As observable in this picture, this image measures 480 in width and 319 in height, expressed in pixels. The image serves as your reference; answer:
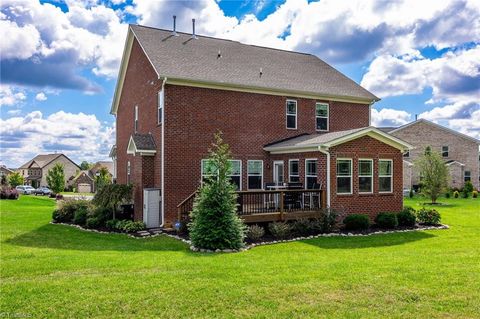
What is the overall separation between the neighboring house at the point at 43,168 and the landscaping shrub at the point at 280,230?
3243 inches

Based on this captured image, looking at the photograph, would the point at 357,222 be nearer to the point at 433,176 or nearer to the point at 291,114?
the point at 291,114

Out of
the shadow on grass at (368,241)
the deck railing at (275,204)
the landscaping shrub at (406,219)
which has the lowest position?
the shadow on grass at (368,241)

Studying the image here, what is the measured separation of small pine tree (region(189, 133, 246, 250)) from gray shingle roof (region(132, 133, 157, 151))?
5597 millimetres

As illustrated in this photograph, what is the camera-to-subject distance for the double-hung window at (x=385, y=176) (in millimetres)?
16719

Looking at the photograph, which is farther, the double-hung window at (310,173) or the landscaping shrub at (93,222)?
the landscaping shrub at (93,222)

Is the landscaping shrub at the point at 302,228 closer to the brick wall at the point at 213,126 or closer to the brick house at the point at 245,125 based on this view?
the brick house at the point at 245,125

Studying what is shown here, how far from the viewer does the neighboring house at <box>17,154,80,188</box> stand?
87938 mm

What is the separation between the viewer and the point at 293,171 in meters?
17.7


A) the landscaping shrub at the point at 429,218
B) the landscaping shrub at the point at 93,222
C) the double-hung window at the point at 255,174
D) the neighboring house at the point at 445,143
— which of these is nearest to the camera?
the landscaping shrub at the point at 429,218

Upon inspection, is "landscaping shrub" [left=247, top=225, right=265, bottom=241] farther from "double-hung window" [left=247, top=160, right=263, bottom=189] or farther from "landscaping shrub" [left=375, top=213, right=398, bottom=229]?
"landscaping shrub" [left=375, top=213, right=398, bottom=229]

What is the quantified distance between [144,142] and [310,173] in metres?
7.37

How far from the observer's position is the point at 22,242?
13156 mm

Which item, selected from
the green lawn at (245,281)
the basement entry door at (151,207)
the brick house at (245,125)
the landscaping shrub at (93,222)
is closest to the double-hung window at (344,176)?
the brick house at (245,125)

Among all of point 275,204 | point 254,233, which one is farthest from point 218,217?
point 275,204
